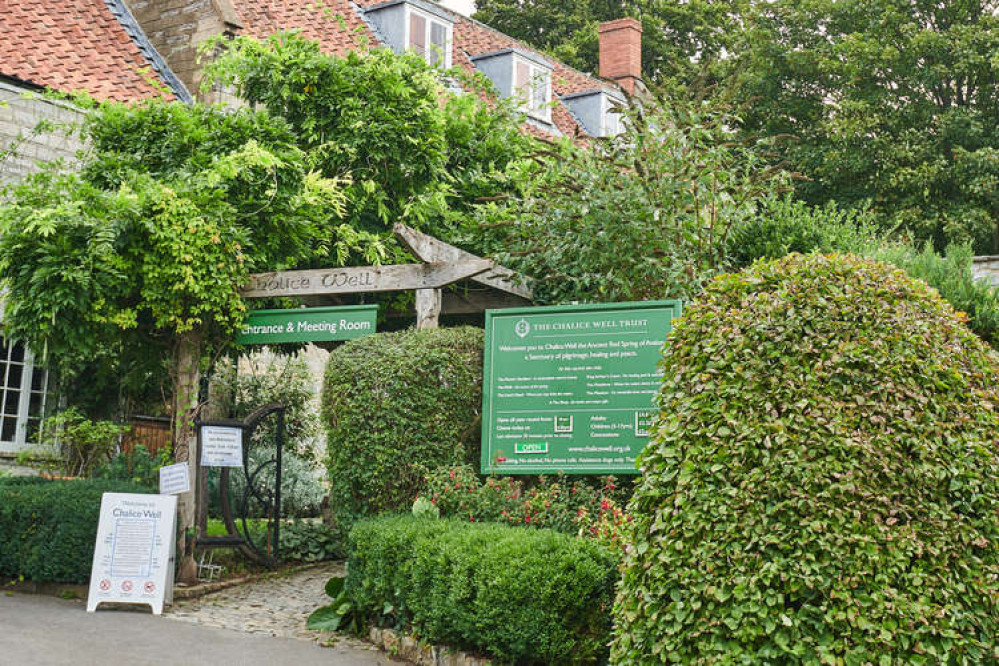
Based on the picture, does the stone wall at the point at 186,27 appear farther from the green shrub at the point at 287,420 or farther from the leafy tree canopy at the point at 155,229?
the leafy tree canopy at the point at 155,229

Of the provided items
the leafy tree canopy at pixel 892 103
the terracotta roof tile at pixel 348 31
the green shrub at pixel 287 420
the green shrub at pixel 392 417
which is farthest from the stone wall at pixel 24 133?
the leafy tree canopy at pixel 892 103

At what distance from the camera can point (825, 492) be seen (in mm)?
4609

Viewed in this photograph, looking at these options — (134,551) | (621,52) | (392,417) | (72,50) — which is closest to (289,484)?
(134,551)

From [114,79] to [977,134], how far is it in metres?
18.7

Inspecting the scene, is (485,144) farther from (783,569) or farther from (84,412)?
(783,569)

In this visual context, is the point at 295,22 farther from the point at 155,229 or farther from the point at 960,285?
the point at 960,285

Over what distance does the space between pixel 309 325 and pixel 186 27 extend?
854cm

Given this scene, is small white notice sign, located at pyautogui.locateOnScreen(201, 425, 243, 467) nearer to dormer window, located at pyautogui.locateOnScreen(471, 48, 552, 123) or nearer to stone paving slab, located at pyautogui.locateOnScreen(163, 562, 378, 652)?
stone paving slab, located at pyautogui.locateOnScreen(163, 562, 378, 652)

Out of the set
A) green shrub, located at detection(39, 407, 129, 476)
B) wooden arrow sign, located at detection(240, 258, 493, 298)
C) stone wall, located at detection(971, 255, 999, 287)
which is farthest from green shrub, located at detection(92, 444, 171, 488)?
stone wall, located at detection(971, 255, 999, 287)

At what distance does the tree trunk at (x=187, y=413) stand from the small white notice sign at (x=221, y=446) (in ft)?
0.80

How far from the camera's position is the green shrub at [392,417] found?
848 centimetres

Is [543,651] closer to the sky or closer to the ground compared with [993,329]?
closer to the ground

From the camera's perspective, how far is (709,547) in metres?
4.77

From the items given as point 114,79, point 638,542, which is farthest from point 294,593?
point 114,79
